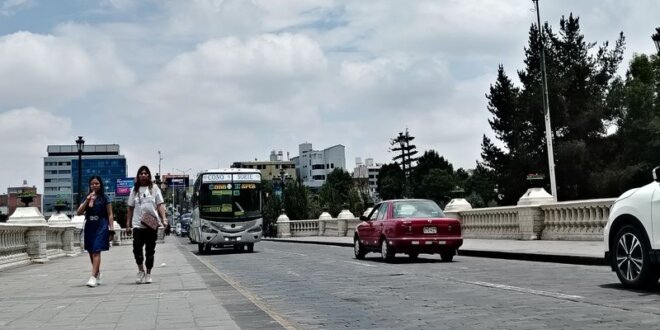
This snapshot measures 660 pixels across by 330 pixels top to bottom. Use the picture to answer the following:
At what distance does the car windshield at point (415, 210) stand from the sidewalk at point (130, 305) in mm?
5898

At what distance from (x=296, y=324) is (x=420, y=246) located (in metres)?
11.2

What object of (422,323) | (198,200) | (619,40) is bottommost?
(422,323)

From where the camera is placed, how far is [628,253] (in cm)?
1034

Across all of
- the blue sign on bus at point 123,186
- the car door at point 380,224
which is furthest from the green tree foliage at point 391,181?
the car door at point 380,224

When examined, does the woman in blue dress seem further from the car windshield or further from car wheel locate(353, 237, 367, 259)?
car wheel locate(353, 237, 367, 259)

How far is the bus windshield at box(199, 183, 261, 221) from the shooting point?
31.9 metres

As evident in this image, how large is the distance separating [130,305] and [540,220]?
18284 mm

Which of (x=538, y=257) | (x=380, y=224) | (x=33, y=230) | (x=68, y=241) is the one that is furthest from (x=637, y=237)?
(x=68, y=241)

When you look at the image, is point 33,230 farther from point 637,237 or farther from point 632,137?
point 632,137

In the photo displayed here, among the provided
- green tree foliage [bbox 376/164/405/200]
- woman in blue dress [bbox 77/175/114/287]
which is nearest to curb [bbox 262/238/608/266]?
woman in blue dress [bbox 77/175/114/287]

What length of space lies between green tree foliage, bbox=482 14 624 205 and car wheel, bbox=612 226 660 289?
50690 mm

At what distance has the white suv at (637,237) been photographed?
31.9 ft

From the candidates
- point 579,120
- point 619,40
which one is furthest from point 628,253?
point 619,40

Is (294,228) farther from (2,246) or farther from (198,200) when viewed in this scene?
(2,246)
